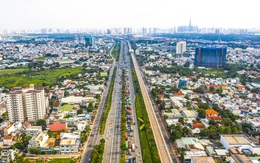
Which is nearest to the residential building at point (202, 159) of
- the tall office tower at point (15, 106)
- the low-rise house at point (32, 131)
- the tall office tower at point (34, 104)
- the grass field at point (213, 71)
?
the low-rise house at point (32, 131)

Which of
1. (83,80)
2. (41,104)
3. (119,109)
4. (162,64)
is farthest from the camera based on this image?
(162,64)

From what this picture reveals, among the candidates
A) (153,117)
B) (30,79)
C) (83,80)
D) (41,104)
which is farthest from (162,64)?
(41,104)

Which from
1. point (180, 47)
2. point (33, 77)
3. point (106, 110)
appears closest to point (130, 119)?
point (106, 110)

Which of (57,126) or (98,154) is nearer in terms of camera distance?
(98,154)

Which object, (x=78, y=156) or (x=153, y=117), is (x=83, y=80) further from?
(x=78, y=156)

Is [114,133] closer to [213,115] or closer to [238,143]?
[238,143]

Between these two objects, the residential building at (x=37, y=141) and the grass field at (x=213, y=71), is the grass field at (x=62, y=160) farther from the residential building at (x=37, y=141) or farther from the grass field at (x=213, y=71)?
the grass field at (x=213, y=71)
